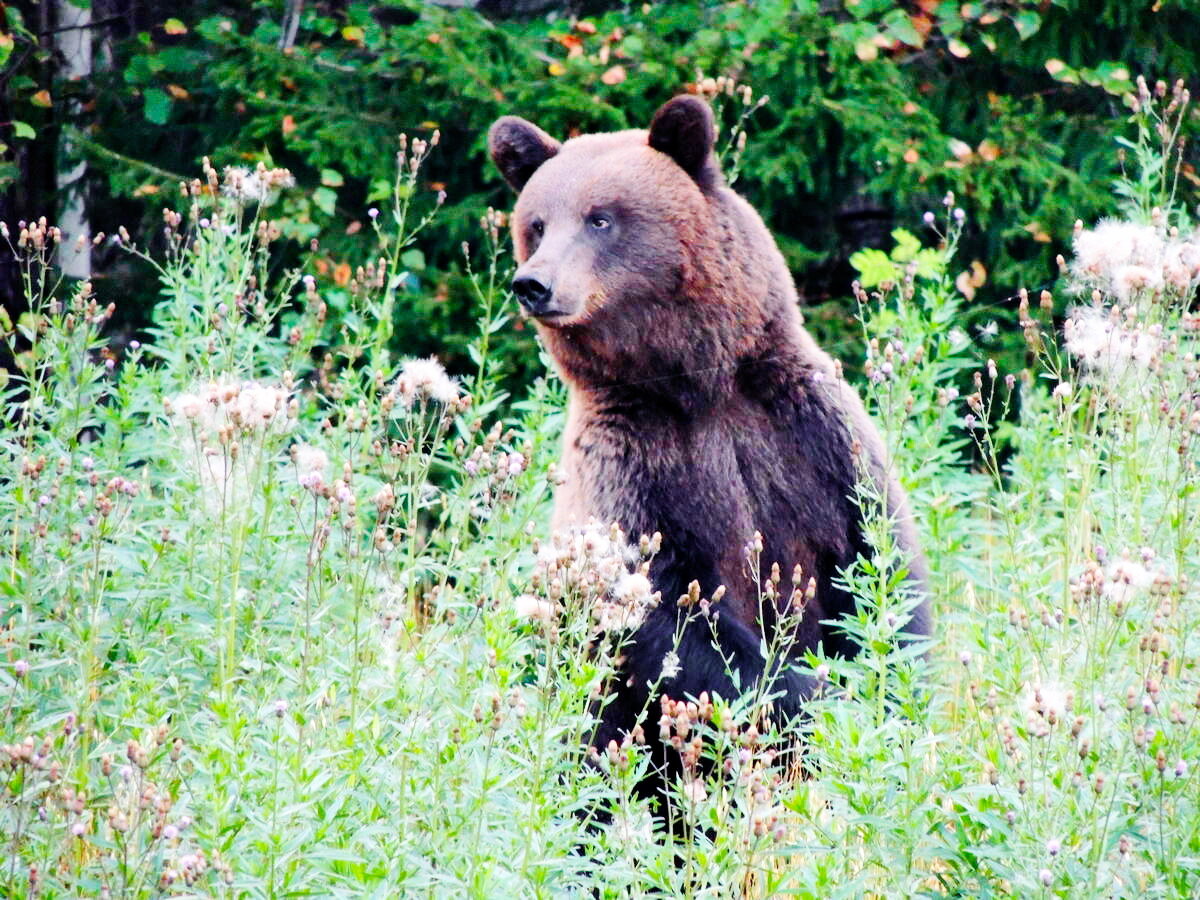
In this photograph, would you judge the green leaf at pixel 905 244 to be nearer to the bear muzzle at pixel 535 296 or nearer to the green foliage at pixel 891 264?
the green foliage at pixel 891 264

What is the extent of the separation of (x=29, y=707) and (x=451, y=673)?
3.31 ft

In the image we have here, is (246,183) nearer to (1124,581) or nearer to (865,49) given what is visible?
(1124,581)

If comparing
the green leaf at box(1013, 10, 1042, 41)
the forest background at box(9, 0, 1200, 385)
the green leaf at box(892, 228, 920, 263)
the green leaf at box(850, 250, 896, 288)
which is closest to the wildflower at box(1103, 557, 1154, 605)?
the green leaf at box(850, 250, 896, 288)

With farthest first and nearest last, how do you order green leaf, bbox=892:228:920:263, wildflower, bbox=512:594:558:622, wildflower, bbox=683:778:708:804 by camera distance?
green leaf, bbox=892:228:920:263, wildflower, bbox=512:594:558:622, wildflower, bbox=683:778:708:804

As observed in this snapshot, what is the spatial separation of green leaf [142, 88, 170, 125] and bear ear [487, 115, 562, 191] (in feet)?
9.14

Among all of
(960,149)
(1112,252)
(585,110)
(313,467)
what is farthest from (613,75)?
(313,467)

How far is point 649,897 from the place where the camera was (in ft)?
9.46

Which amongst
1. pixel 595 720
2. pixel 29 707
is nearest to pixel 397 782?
pixel 595 720

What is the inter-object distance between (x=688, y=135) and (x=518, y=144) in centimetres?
62

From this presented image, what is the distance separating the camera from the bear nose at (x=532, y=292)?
4.43 m

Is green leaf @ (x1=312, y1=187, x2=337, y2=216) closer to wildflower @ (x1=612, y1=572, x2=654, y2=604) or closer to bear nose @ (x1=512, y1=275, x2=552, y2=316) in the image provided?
A: bear nose @ (x1=512, y1=275, x2=552, y2=316)

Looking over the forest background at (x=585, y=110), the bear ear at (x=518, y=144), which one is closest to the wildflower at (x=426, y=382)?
the bear ear at (x=518, y=144)

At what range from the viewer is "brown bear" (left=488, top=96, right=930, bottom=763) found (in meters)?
4.43

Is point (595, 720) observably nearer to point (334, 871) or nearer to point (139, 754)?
point (334, 871)
